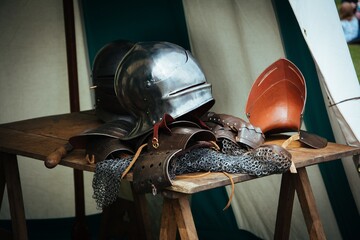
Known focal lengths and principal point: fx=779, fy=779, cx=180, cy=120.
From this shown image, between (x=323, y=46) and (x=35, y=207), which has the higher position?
(x=323, y=46)

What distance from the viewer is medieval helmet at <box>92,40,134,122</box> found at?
11.7 ft

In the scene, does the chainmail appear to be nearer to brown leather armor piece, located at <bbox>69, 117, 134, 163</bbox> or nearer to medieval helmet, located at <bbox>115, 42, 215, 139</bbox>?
brown leather armor piece, located at <bbox>69, 117, 134, 163</bbox>

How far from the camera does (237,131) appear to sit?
296cm

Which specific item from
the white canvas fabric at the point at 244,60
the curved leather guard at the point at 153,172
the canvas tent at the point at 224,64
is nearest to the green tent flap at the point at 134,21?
the canvas tent at the point at 224,64

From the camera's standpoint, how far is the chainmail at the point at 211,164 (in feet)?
8.70

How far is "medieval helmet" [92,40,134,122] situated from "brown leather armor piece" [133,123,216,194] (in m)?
0.78

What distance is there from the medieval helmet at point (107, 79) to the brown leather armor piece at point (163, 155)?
78cm

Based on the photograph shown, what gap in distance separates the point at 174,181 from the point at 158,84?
467mm

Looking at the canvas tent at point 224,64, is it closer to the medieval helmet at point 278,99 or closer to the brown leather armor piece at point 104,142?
the medieval helmet at point 278,99

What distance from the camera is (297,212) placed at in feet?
12.8

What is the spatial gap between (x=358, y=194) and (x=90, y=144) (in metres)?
1.25

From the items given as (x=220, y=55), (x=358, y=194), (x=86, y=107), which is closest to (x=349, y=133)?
(x=358, y=194)

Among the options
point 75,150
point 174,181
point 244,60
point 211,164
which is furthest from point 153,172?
point 244,60

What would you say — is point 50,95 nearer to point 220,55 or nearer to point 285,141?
point 220,55
